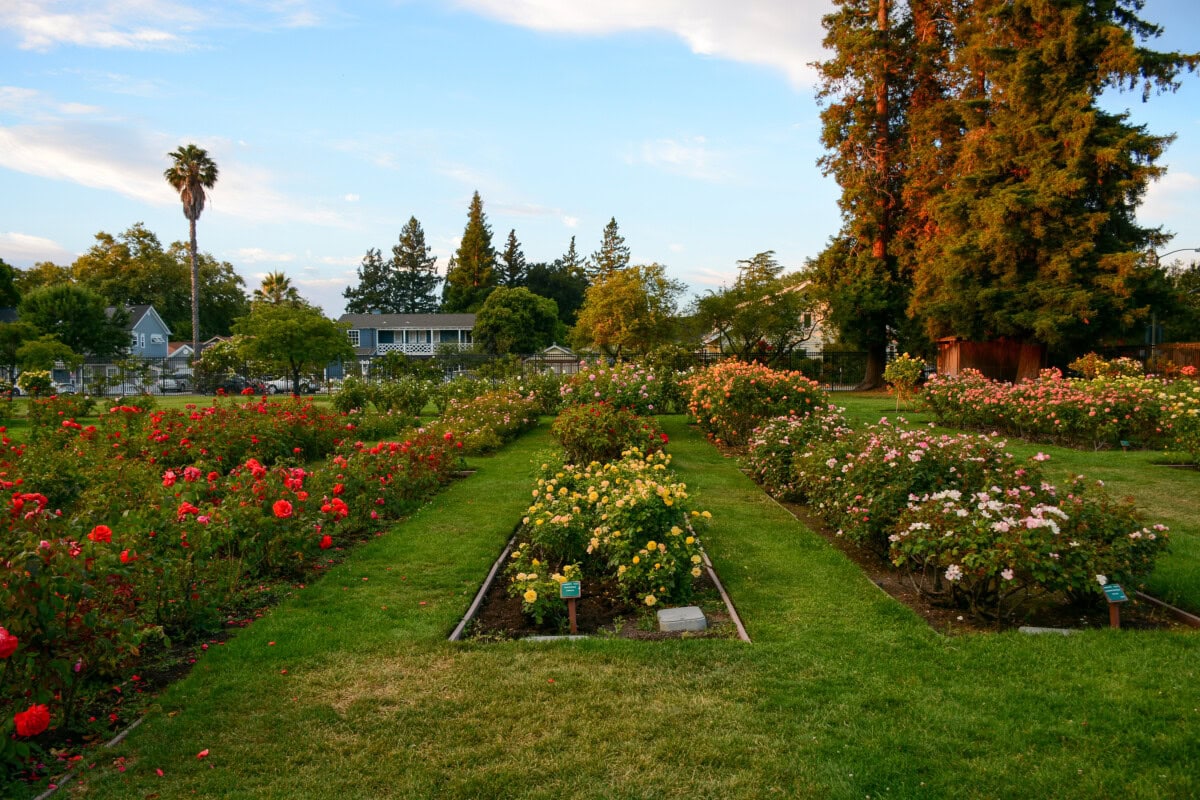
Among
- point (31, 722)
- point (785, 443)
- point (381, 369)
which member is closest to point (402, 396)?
point (381, 369)

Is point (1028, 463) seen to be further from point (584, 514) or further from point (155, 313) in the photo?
point (155, 313)

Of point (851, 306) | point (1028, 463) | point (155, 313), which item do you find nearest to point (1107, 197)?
point (851, 306)

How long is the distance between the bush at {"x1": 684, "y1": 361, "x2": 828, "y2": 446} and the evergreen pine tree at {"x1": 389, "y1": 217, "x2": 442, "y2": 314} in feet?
206

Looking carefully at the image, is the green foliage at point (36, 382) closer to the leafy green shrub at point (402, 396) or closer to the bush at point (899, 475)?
the leafy green shrub at point (402, 396)

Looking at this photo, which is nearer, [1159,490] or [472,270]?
[1159,490]

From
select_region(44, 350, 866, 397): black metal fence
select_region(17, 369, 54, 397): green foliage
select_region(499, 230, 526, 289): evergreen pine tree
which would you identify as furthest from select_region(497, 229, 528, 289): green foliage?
select_region(17, 369, 54, 397): green foliage

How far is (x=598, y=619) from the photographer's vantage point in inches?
181

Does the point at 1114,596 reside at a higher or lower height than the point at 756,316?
lower

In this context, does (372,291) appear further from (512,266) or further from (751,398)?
(751,398)

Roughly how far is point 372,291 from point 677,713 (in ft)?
237

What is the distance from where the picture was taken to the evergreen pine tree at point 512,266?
67250mm

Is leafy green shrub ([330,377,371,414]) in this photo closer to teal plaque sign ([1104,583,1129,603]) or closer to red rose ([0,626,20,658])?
red rose ([0,626,20,658])

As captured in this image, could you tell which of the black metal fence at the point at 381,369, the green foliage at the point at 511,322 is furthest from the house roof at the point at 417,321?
the black metal fence at the point at 381,369

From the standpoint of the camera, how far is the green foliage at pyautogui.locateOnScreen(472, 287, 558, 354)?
51.2 m
